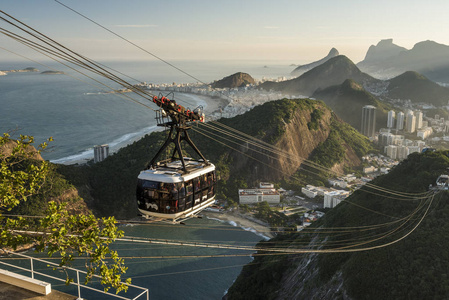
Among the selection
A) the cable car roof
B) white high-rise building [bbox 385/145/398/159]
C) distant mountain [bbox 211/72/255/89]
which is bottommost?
white high-rise building [bbox 385/145/398/159]

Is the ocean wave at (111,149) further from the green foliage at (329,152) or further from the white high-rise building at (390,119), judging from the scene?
the white high-rise building at (390,119)

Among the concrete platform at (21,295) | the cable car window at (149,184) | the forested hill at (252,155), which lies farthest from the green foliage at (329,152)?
the concrete platform at (21,295)

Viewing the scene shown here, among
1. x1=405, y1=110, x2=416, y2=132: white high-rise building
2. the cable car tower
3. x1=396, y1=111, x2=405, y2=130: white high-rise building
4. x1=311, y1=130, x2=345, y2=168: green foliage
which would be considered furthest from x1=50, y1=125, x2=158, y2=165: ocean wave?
x1=405, y1=110, x2=416, y2=132: white high-rise building

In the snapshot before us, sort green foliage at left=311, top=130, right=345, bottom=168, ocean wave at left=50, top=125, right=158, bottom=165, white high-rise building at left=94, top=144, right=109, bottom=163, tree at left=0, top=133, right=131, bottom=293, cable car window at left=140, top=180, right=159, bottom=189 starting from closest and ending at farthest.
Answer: tree at left=0, top=133, right=131, bottom=293 → cable car window at left=140, top=180, right=159, bottom=189 → white high-rise building at left=94, top=144, right=109, bottom=163 → green foliage at left=311, top=130, right=345, bottom=168 → ocean wave at left=50, top=125, right=158, bottom=165

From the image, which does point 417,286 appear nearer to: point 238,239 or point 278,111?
point 238,239

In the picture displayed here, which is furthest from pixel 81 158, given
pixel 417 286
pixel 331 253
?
pixel 417 286

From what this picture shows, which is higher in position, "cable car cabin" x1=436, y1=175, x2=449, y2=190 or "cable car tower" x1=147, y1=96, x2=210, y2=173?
"cable car tower" x1=147, y1=96, x2=210, y2=173

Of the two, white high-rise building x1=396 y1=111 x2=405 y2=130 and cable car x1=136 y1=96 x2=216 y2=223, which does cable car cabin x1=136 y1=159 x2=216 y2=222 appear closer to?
cable car x1=136 y1=96 x2=216 y2=223
